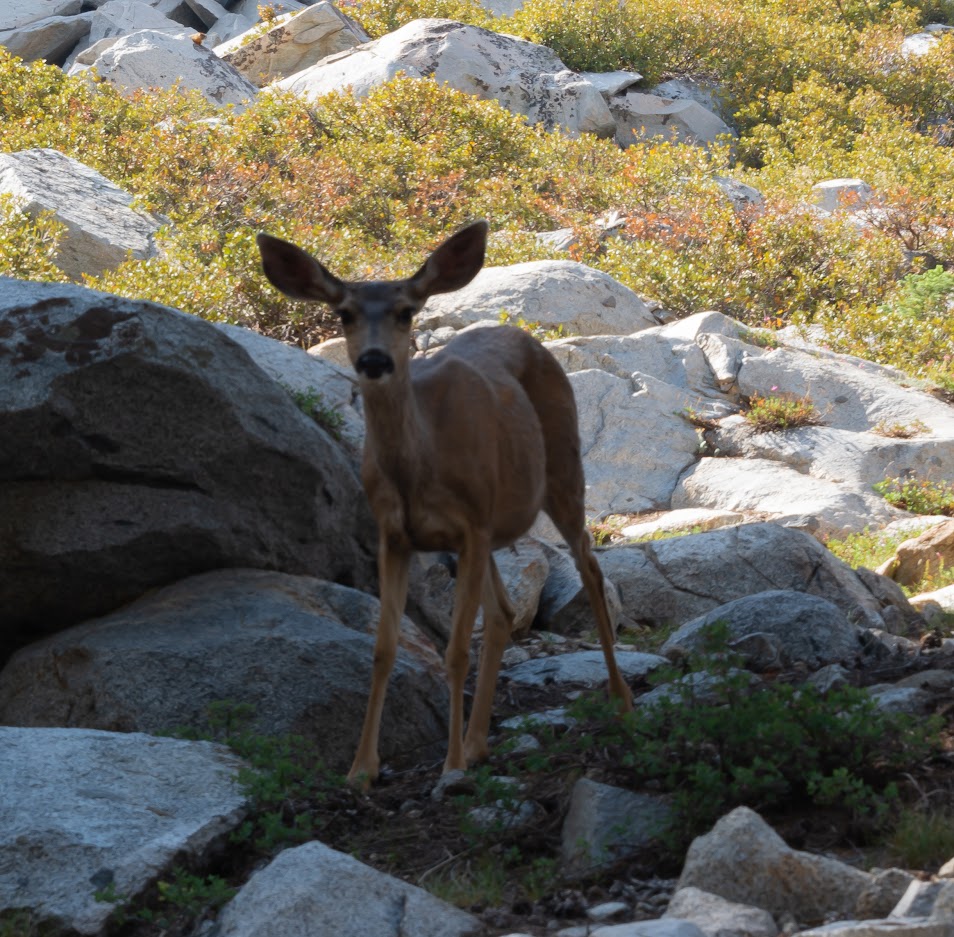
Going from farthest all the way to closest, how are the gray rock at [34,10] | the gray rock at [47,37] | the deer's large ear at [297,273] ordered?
the gray rock at [34,10], the gray rock at [47,37], the deer's large ear at [297,273]

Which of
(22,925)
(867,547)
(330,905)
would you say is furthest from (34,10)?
(330,905)

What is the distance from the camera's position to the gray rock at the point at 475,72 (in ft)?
89.8

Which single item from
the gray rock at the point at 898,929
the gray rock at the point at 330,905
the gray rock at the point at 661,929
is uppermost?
the gray rock at the point at 898,929

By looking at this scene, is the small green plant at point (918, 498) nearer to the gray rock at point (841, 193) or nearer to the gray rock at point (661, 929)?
the gray rock at point (841, 193)

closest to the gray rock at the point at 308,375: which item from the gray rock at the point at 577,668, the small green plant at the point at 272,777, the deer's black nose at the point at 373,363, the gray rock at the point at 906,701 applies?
the gray rock at the point at 577,668

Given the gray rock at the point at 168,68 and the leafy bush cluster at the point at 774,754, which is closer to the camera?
the leafy bush cluster at the point at 774,754

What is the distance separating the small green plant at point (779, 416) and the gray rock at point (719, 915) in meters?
11.5

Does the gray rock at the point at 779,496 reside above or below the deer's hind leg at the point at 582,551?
below

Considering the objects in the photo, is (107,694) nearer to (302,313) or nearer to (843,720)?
(843,720)

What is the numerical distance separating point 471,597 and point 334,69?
2343 cm

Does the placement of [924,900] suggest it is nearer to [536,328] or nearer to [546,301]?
[536,328]

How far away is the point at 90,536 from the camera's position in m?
6.54

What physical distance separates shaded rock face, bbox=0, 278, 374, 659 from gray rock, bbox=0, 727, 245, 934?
4.88 feet

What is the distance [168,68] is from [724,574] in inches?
877
